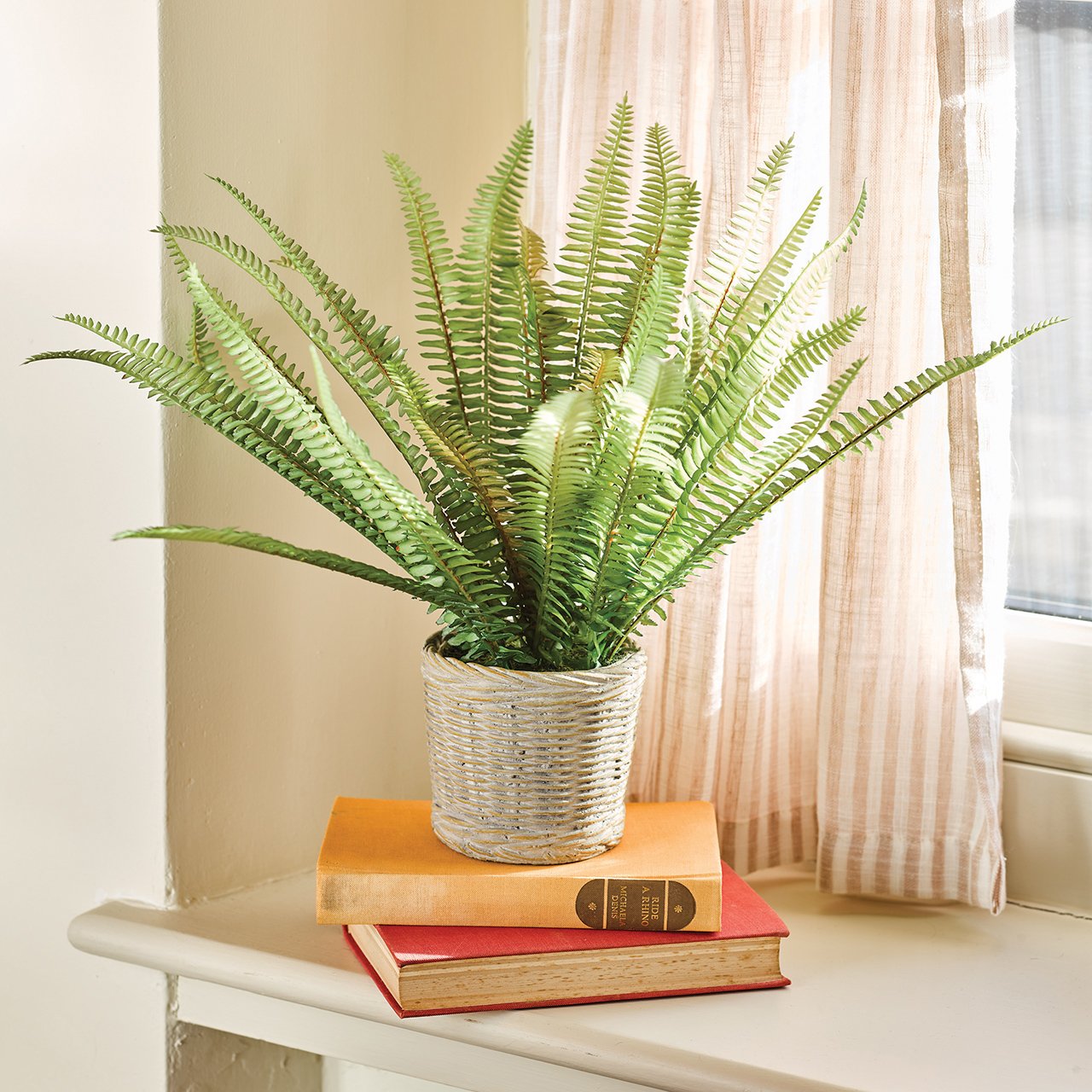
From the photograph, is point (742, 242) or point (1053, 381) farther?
point (1053, 381)

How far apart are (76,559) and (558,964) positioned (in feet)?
1.65

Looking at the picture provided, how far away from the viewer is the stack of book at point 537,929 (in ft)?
2.64

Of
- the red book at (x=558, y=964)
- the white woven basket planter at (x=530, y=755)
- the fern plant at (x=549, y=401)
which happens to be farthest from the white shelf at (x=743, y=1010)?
the fern plant at (x=549, y=401)

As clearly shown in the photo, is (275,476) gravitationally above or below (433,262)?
below

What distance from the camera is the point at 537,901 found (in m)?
0.82

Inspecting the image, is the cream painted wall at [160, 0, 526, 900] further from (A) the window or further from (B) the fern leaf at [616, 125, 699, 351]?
(A) the window

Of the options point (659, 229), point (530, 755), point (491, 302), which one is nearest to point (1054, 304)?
point (659, 229)

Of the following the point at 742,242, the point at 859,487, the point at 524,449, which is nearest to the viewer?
the point at 524,449

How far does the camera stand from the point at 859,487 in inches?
37.5

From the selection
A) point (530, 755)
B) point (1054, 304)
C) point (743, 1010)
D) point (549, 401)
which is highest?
point (1054, 304)

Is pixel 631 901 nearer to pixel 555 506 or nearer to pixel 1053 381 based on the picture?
pixel 555 506

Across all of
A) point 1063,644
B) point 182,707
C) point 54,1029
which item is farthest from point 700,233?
point 54,1029

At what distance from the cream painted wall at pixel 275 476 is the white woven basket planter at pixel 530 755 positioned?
216mm

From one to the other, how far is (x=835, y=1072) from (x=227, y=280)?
721 millimetres
